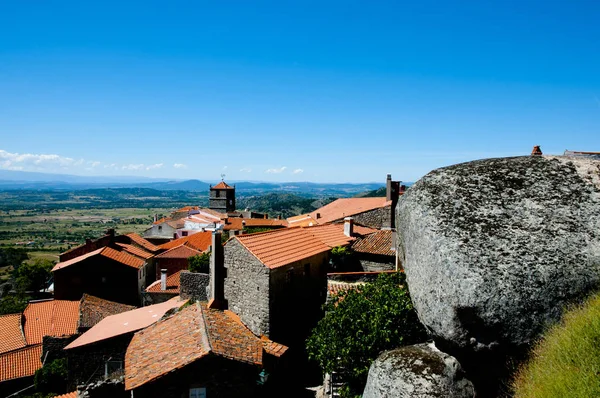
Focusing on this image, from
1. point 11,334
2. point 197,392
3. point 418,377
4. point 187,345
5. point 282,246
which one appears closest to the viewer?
point 418,377

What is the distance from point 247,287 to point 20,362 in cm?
2334

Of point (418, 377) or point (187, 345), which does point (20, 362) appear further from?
point (418, 377)

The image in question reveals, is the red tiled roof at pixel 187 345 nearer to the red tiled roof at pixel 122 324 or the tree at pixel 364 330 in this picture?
the tree at pixel 364 330

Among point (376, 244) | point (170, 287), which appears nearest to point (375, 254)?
point (376, 244)

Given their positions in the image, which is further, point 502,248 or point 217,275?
point 217,275

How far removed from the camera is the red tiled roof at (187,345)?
13953 millimetres

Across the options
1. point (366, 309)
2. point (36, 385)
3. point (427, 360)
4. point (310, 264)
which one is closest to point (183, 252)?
point (36, 385)

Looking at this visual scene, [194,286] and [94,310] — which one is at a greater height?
[194,286]

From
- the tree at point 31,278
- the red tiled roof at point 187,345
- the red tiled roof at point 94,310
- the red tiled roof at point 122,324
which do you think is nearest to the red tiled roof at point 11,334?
the red tiled roof at point 94,310

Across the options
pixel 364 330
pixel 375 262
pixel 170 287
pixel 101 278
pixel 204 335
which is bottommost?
pixel 101 278

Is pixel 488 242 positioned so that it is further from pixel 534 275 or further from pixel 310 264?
pixel 310 264

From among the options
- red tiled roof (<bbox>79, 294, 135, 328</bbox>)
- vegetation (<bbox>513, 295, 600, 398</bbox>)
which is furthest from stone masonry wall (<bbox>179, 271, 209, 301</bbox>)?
vegetation (<bbox>513, 295, 600, 398</bbox>)

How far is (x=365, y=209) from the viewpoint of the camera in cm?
4331

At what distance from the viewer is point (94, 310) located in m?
35.0
